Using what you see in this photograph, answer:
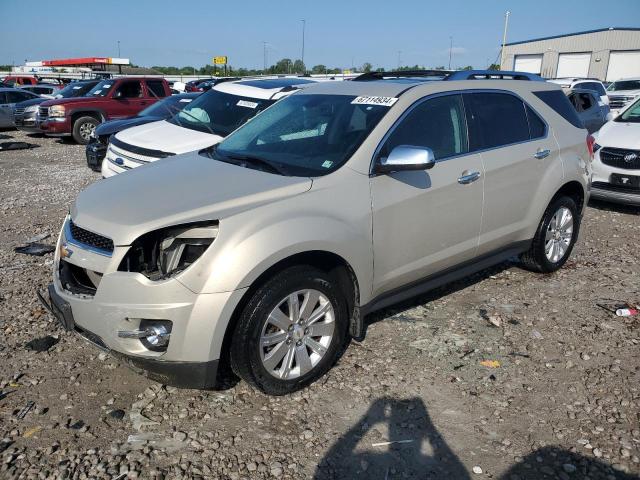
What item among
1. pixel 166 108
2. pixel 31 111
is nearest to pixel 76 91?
pixel 31 111

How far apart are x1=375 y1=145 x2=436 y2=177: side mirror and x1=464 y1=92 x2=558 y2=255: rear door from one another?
3.22 feet

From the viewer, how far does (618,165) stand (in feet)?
24.8

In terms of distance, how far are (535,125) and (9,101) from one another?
18.1 meters

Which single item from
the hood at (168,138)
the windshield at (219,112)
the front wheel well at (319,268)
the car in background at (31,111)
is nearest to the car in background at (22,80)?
the car in background at (31,111)

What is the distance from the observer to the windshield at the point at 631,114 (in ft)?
27.7

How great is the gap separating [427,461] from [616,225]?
18.7ft

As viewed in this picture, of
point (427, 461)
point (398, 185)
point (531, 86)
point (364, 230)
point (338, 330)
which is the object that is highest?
point (531, 86)

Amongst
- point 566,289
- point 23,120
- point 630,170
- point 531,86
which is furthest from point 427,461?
point 23,120

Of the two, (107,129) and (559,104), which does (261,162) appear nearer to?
(559,104)

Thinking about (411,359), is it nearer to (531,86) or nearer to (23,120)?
(531,86)

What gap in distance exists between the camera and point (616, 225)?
7168mm

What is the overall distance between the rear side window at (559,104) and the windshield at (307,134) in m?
2.01

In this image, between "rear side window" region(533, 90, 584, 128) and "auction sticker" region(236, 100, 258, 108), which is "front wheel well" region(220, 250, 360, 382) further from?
"auction sticker" region(236, 100, 258, 108)

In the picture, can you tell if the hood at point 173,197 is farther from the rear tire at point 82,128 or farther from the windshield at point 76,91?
the windshield at point 76,91
